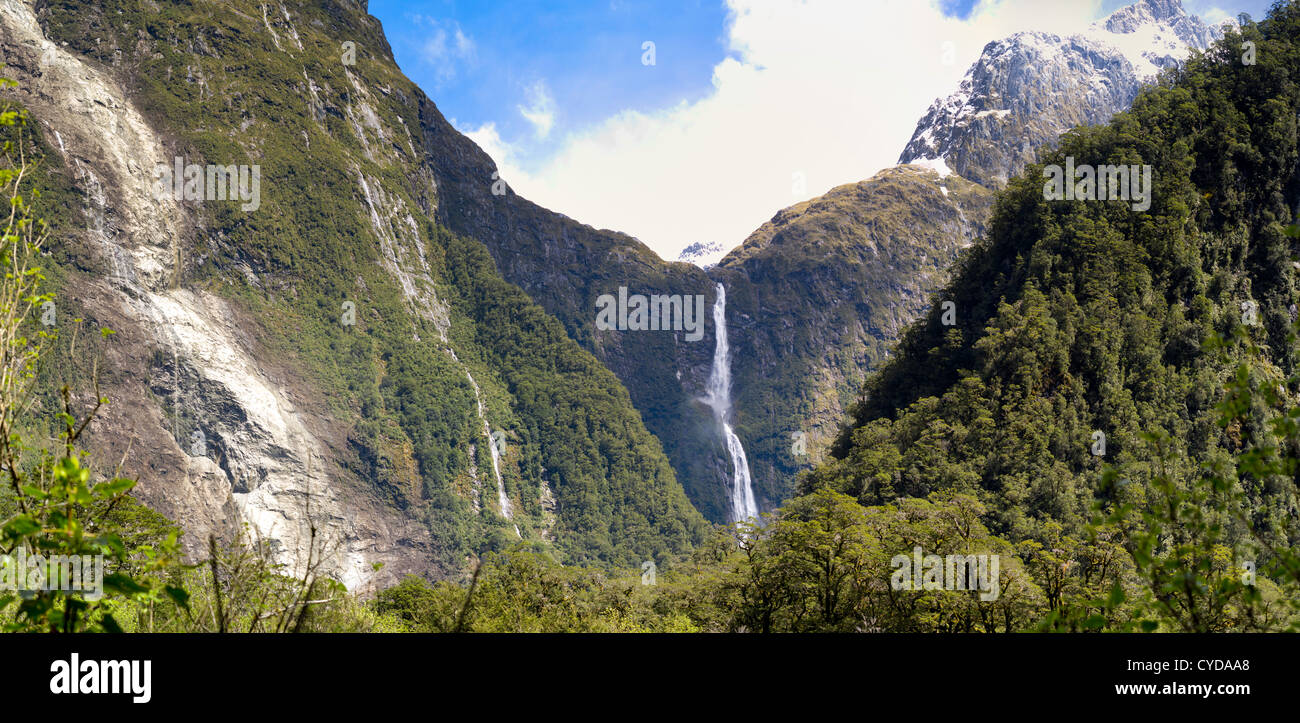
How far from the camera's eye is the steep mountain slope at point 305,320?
112000mm

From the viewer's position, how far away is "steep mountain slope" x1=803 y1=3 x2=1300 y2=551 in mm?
52375

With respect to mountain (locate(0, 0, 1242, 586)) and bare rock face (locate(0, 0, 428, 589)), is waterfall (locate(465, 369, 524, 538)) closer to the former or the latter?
mountain (locate(0, 0, 1242, 586))

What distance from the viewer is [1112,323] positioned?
196ft

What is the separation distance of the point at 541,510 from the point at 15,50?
101 m
